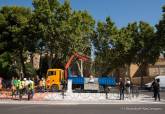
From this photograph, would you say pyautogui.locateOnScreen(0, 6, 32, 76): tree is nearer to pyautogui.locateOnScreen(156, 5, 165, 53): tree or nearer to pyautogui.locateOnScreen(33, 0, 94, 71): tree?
pyautogui.locateOnScreen(33, 0, 94, 71): tree

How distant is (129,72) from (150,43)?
33.6 meters

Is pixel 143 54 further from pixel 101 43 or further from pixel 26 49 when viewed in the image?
pixel 26 49

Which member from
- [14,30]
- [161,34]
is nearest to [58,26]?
[14,30]

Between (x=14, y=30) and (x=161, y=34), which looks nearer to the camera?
(x=14, y=30)

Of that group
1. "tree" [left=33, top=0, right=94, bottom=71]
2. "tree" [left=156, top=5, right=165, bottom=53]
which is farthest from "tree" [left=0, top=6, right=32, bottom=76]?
"tree" [left=156, top=5, right=165, bottom=53]

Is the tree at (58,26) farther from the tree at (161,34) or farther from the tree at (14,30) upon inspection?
the tree at (161,34)

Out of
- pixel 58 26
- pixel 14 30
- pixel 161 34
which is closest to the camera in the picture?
pixel 58 26

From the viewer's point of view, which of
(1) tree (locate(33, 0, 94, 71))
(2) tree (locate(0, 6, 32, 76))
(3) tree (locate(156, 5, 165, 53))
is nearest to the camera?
(1) tree (locate(33, 0, 94, 71))

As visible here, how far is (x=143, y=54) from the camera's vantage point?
7000cm

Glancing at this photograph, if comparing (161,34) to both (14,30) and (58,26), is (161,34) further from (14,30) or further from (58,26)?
(14,30)

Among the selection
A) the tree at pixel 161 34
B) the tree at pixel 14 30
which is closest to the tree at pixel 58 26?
the tree at pixel 14 30

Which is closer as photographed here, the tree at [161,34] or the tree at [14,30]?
the tree at [14,30]

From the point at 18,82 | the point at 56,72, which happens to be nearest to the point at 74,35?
the point at 56,72

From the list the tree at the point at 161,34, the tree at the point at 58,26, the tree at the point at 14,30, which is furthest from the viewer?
the tree at the point at 161,34
